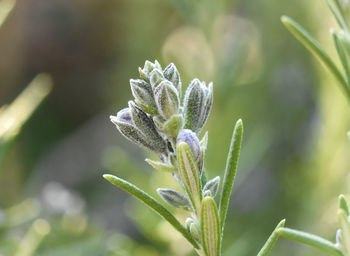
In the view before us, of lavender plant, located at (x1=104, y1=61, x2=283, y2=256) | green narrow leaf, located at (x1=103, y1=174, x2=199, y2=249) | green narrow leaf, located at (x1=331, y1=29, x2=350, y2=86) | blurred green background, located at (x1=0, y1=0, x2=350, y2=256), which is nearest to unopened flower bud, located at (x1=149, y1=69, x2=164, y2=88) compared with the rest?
lavender plant, located at (x1=104, y1=61, x2=283, y2=256)

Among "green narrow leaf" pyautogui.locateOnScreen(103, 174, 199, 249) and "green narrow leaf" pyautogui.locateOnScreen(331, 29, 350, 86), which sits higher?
"green narrow leaf" pyautogui.locateOnScreen(331, 29, 350, 86)

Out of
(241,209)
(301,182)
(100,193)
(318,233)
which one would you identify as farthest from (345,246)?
(100,193)

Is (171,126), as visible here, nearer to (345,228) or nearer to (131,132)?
(131,132)

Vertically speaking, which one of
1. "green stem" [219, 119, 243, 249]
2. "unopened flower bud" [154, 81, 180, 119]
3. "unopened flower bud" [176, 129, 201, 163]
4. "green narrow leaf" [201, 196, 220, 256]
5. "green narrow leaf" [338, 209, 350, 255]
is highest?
"unopened flower bud" [154, 81, 180, 119]

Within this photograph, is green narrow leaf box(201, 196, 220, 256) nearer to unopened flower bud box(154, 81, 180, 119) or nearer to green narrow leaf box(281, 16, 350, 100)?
unopened flower bud box(154, 81, 180, 119)

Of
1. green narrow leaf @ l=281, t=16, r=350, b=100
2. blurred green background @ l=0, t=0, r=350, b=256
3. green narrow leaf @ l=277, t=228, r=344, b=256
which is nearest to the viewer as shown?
green narrow leaf @ l=277, t=228, r=344, b=256

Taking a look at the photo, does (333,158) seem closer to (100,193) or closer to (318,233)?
(318,233)

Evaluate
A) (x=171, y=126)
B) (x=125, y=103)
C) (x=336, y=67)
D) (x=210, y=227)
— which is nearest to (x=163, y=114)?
(x=171, y=126)
